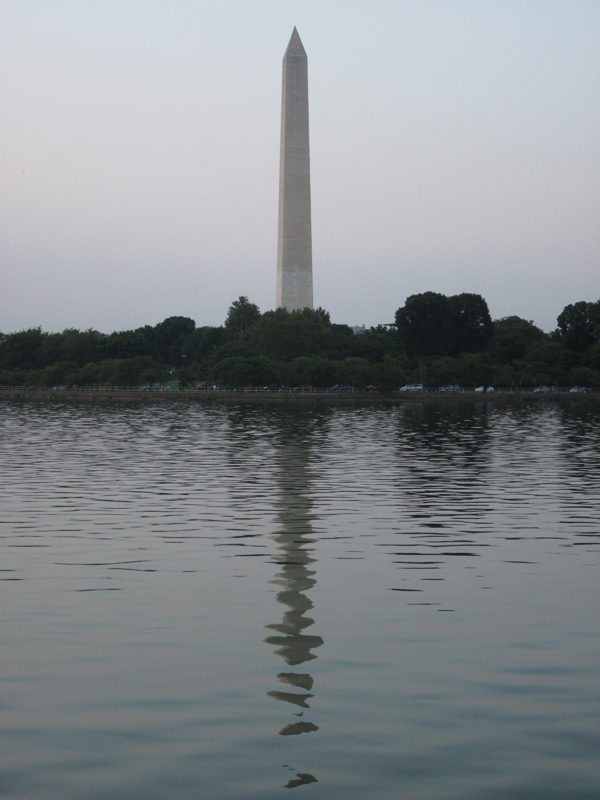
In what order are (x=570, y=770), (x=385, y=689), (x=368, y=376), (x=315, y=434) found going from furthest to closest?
(x=368, y=376), (x=315, y=434), (x=385, y=689), (x=570, y=770)

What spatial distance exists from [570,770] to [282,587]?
5361 mm

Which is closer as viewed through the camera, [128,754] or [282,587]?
[128,754]

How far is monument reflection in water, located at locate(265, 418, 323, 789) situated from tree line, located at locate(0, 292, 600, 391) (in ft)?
263

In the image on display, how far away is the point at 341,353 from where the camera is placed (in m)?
115

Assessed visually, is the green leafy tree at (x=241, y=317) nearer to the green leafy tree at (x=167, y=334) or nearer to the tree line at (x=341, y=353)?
the tree line at (x=341, y=353)

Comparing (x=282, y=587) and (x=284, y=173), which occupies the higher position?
(x=284, y=173)

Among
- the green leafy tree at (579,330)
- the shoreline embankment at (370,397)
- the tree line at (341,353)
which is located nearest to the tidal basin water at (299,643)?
the shoreline embankment at (370,397)

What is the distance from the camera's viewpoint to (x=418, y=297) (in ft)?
386

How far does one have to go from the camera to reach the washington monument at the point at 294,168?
300 feet

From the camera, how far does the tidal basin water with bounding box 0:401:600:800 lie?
18.7 ft

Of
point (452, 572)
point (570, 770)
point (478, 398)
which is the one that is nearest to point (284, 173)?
point (478, 398)

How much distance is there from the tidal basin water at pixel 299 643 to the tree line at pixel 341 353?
268 feet

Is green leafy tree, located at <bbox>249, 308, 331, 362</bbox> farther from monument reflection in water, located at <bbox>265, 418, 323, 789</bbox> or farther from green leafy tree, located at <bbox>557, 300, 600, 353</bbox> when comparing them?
monument reflection in water, located at <bbox>265, 418, 323, 789</bbox>

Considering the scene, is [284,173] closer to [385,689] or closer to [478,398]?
[478,398]
